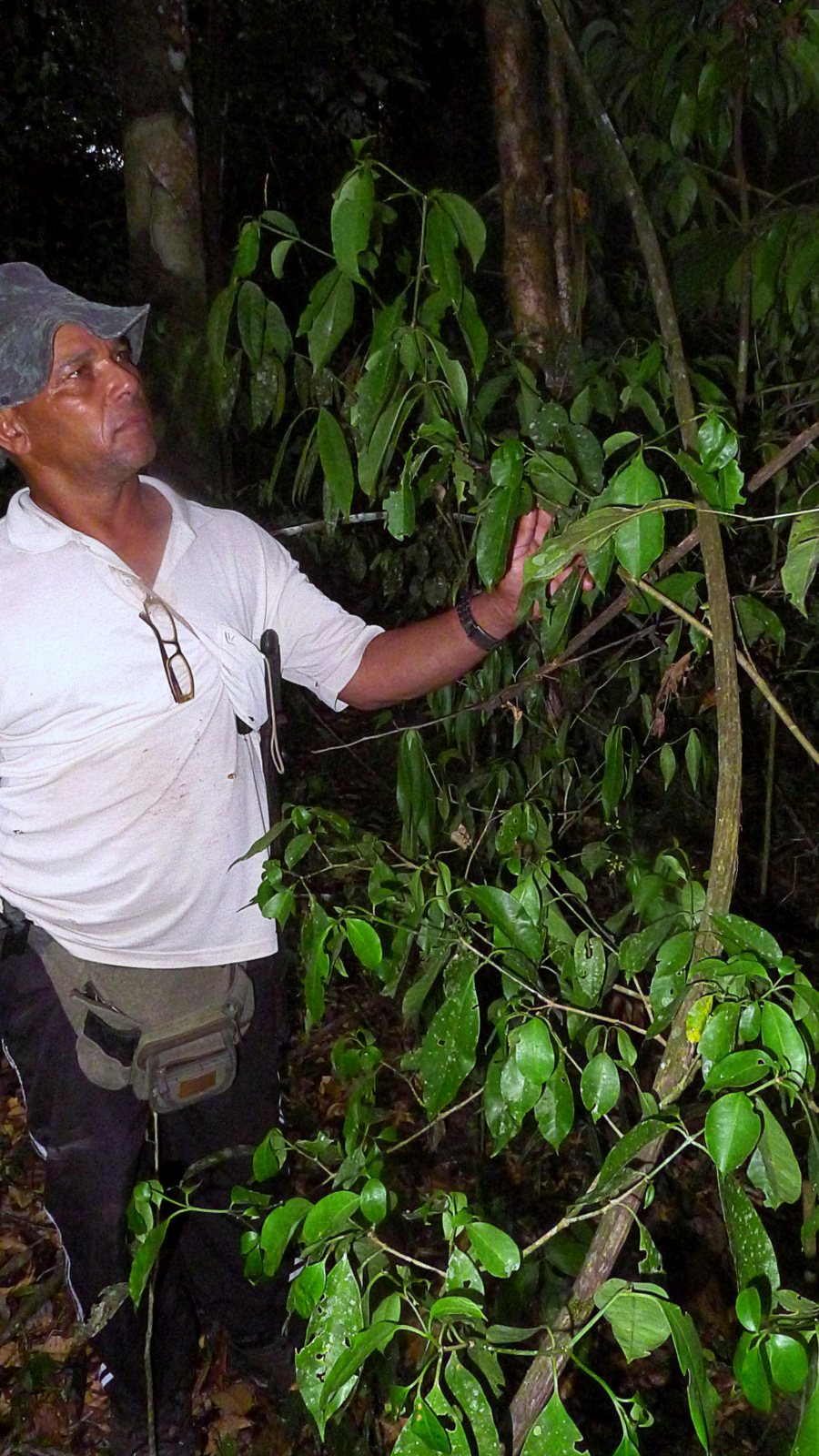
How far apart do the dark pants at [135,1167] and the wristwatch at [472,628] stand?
63 cm

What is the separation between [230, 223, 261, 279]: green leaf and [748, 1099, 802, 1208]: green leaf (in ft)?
3.21

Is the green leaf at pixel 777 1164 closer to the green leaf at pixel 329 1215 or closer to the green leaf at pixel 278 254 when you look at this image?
the green leaf at pixel 329 1215

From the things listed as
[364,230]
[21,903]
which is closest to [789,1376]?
[364,230]

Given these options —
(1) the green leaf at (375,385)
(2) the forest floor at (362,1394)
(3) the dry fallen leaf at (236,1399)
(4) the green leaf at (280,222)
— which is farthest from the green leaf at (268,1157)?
(3) the dry fallen leaf at (236,1399)

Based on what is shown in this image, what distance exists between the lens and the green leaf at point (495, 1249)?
2.59 ft

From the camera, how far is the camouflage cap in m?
1.48

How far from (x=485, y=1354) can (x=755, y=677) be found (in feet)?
1.92

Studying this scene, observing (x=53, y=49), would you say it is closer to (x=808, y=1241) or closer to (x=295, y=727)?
(x=295, y=727)

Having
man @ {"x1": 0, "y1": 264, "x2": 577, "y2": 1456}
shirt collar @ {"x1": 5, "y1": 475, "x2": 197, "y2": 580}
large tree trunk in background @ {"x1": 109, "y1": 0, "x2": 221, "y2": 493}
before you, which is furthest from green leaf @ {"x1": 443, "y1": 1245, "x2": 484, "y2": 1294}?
large tree trunk in background @ {"x1": 109, "y1": 0, "x2": 221, "y2": 493}

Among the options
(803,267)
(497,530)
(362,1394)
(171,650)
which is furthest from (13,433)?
(362,1394)

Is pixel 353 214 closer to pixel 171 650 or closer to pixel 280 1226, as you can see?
pixel 171 650

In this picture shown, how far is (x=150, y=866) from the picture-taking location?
1.59 m

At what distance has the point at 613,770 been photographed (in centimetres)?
133

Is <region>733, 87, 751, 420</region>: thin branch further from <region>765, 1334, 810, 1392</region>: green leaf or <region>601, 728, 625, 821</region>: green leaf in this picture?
<region>765, 1334, 810, 1392</region>: green leaf
